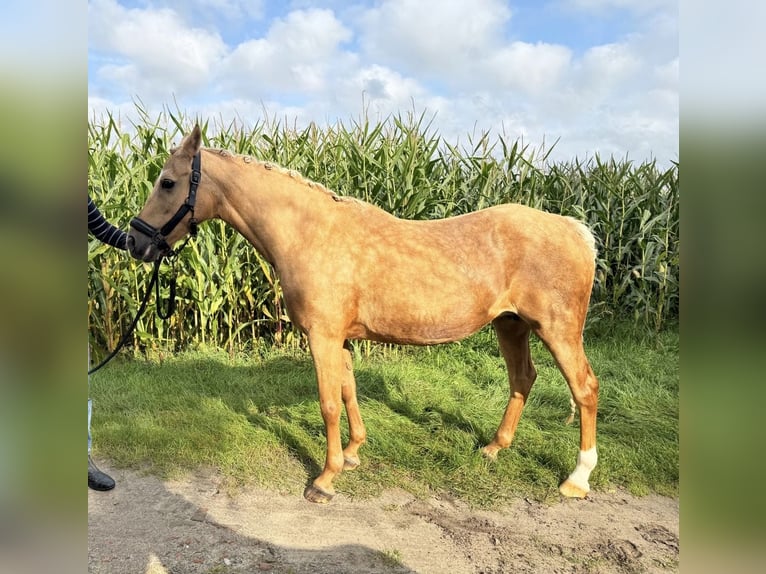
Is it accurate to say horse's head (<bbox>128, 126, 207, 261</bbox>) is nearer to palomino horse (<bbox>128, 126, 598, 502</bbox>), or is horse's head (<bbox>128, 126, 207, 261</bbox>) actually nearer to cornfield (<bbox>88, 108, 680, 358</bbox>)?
palomino horse (<bbox>128, 126, 598, 502</bbox>)

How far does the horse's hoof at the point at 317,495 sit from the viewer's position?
321 cm

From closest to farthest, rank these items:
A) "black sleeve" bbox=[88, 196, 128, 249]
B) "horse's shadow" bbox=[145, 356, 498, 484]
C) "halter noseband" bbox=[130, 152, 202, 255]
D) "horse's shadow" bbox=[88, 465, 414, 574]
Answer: "horse's shadow" bbox=[88, 465, 414, 574]
"black sleeve" bbox=[88, 196, 128, 249]
"halter noseband" bbox=[130, 152, 202, 255]
"horse's shadow" bbox=[145, 356, 498, 484]

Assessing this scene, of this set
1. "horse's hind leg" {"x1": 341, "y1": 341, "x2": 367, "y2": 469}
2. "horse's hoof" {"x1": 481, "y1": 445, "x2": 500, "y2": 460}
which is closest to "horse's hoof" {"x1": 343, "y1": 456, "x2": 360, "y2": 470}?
"horse's hind leg" {"x1": 341, "y1": 341, "x2": 367, "y2": 469}

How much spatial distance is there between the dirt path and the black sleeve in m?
1.70

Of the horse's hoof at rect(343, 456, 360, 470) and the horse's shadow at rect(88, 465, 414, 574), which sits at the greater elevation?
the horse's hoof at rect(343, 456, 360, 470)

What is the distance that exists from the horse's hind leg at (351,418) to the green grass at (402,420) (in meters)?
0.10

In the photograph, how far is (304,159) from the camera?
610 centimetres

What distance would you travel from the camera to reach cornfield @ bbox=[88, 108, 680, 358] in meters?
5.44

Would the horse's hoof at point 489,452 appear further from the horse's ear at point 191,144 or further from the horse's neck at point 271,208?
the horse's ear at point 191,144

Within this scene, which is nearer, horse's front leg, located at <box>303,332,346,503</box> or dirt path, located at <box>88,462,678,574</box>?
dirt path, located at <box>88,462,678,574</box>

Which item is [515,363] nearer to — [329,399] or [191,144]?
[329,399]

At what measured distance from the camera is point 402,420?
433cm
